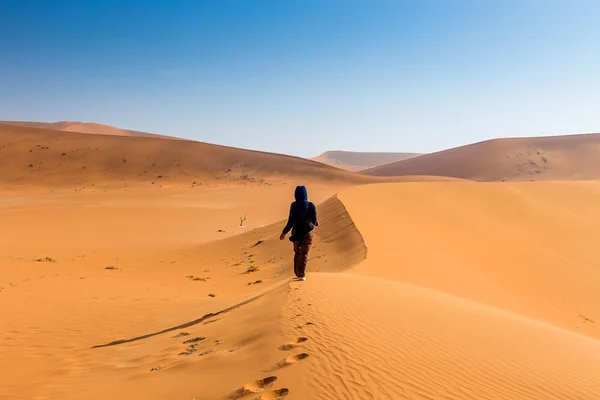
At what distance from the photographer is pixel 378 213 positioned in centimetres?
1812

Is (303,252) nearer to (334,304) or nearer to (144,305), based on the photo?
(334,304)

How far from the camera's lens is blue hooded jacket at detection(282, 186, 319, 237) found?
775 centimetres

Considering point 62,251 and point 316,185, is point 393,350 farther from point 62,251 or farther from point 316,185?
point 316,185

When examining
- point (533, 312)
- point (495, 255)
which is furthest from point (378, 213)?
point (533, 312)

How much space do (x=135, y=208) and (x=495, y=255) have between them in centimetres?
2585

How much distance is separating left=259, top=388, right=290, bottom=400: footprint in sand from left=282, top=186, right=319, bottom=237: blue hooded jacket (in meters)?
4.23

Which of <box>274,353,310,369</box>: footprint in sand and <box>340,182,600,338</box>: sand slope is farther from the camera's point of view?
<box>340,182,600,338</box>: sand slope

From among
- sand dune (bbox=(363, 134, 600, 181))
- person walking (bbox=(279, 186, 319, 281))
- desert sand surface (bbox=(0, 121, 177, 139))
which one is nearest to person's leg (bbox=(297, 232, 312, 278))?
person walking (bbox=(279, 186, 319, 281))

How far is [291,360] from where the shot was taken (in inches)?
167

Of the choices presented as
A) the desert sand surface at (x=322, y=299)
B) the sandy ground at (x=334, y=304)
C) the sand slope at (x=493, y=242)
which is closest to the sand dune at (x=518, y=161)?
the desert sand surface at (x=322, y=299)

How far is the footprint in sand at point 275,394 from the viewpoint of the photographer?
356 centimetres

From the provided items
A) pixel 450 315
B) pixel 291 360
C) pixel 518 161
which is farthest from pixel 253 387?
pixel 518 161

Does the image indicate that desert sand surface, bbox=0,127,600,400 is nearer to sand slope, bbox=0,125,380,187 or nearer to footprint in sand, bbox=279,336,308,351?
footprint in sand, bbox=279,336,308,351

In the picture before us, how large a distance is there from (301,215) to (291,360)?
3811mm
